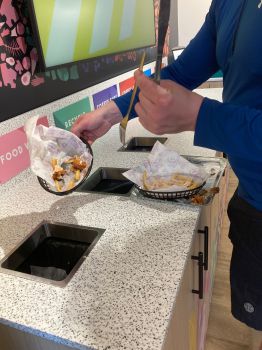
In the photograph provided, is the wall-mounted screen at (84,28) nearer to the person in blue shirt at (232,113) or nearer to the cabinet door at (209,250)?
the person in blue shirt at (232,113)

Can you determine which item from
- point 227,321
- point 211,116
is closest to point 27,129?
point 211,116

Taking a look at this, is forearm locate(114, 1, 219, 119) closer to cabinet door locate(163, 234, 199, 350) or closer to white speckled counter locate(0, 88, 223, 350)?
white speckled counter locate(0, 88, 223, 350)

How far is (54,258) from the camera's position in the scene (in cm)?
89

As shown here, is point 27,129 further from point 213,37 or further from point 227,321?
point 227,321

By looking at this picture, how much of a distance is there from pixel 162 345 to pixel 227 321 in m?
1.15

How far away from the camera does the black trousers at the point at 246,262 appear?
2.83ft

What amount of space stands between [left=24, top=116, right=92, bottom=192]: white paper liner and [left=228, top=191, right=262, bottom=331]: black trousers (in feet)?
1.59

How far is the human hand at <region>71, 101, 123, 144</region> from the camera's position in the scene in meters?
0.97

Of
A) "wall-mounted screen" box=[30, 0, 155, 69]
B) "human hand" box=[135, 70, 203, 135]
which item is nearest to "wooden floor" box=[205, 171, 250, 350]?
"human hand" box=[135, 70, 203, 135]

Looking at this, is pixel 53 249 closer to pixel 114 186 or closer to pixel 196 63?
pixel 114 186

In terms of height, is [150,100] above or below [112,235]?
above

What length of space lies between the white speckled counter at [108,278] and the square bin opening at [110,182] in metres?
0.15

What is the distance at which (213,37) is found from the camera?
939mm

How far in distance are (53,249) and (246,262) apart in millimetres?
584
